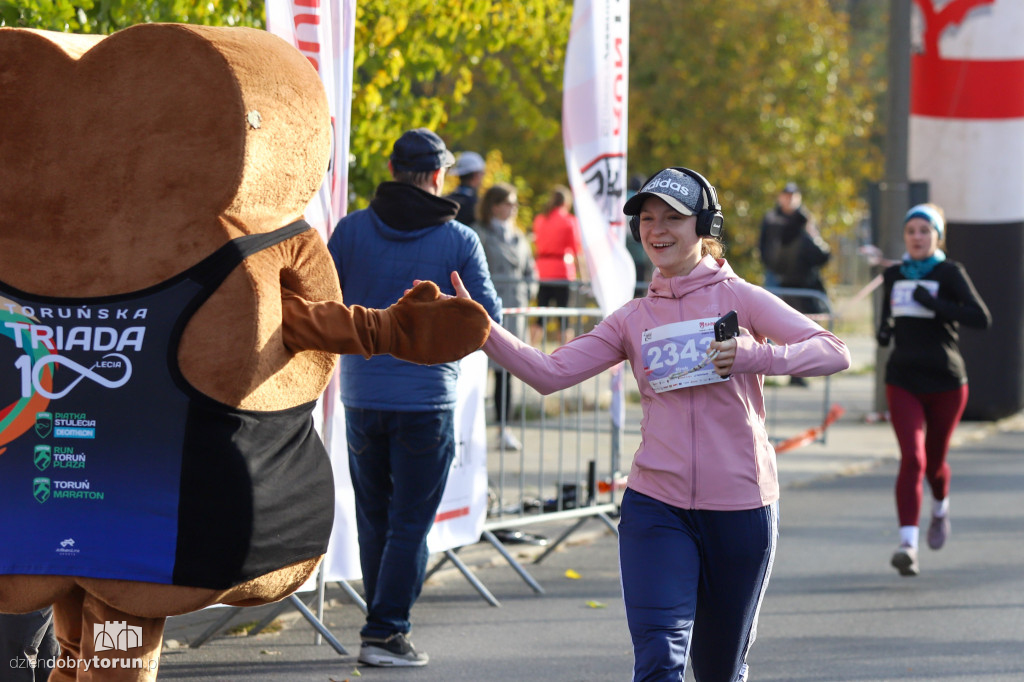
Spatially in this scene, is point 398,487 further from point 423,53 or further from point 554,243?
point 554,243

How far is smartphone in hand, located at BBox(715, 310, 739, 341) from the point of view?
3.91 metres

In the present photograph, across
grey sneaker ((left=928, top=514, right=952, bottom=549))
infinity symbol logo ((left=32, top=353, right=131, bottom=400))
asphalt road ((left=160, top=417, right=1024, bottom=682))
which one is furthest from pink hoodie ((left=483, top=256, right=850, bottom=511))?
grey sneaker ((left=928, top=514, right=952, bottom=549))

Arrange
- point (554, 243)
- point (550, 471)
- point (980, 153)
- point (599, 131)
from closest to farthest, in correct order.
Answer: point (599, 131) → point (550, 471) → point (980, 153) → point (554, 243)

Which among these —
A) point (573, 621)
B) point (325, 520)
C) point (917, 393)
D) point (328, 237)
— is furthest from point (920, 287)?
point (325, 520)

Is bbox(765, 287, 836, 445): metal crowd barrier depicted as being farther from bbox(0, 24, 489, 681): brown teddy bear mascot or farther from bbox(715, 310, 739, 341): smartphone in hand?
bbox(0, 24, 489, 681): brown teddy bear mascot

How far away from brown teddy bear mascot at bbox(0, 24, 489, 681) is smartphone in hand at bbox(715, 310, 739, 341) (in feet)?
4.04

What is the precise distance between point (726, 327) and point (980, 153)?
1038 centimetres

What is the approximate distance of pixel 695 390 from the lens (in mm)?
4113

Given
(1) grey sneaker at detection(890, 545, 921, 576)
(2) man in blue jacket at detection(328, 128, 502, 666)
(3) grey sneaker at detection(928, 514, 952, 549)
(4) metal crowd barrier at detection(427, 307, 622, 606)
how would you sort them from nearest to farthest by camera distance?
(2) man in blue jacket at detection(328, 128, 502, 666) → (4) metal crowd barrier at detection(427, 307, 622, 606) → (1) grey sneaker at detection(890, 545, 921, 576) → (3) grey sneaker at detection(928, 514, 952, 549)

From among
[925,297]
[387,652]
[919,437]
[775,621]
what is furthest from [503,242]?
[387,652]

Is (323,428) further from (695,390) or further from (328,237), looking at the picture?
(695,390)

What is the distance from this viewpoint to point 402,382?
555cm

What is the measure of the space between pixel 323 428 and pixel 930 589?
11.3ft

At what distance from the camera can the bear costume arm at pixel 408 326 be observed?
12.2ft
